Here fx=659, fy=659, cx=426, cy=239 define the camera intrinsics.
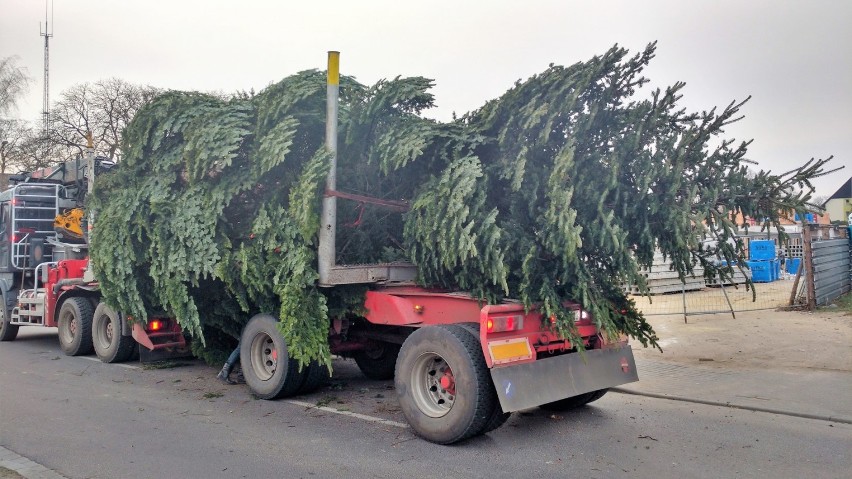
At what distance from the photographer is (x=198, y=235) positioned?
7.16 metres

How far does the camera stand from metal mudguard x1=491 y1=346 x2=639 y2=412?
5.52 m

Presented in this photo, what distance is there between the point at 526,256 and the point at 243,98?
3.83 meters

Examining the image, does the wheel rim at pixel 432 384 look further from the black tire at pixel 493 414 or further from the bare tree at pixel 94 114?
the bare tree at pixel 94 114

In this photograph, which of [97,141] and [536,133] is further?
[97,141]

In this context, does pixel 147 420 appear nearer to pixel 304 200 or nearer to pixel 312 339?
pixel 312 339

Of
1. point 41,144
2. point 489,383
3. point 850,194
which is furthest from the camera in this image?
point 850,194

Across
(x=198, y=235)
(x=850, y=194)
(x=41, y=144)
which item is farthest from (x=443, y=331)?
(x=850, y=194)

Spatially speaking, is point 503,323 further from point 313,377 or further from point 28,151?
point 28,151

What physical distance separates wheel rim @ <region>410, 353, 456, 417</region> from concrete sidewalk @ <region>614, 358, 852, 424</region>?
9.66 ft

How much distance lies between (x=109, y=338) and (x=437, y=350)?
6766 millimetres

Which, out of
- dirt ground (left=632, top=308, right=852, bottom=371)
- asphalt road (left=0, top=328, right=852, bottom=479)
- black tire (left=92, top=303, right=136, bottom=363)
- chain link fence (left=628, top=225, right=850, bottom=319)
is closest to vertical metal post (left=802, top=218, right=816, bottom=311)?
chain link fence (left=628, top=225, right=850, bottom=319)

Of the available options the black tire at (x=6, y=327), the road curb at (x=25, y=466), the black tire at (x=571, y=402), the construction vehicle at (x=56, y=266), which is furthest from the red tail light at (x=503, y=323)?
the black tire at (x=6, y=327)

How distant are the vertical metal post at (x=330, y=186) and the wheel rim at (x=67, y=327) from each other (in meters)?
6.41

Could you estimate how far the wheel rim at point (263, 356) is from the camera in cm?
756
